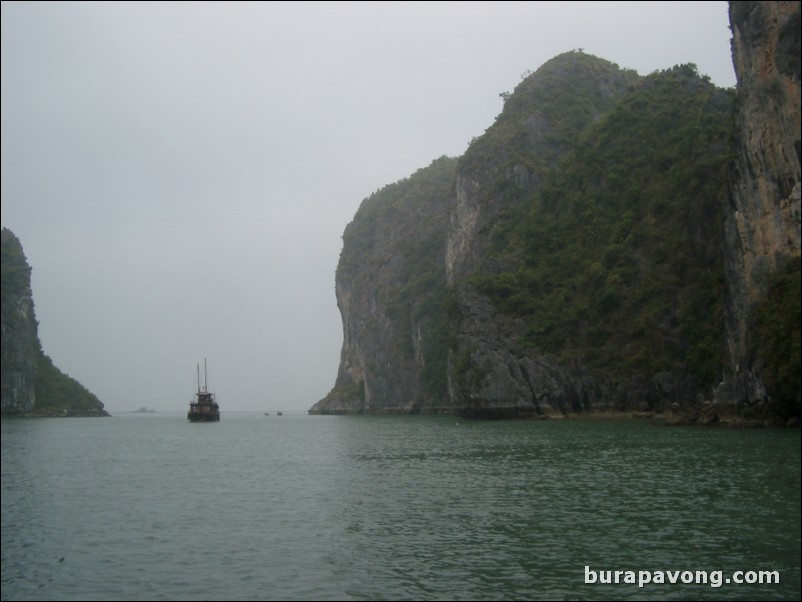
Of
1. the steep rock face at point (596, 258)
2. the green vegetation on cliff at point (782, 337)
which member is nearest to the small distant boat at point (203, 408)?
the steep rock face at point (596, 258)

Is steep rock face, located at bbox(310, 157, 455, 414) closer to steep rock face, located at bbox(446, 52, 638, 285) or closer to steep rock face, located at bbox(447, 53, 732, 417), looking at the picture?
steep rock face, located at bbox(446, 52, 638, 285)

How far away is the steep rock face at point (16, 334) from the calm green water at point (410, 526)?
76.7m

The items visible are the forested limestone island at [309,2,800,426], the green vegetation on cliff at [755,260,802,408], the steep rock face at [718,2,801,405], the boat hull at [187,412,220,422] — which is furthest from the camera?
the boat hull at [187,412,220,422]

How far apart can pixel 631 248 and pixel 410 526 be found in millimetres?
59290

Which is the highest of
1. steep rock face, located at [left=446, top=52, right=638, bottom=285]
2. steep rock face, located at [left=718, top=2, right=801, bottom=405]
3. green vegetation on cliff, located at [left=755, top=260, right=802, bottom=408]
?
steep rock face, located at [left=446, top=52, right=638, bottom=285]

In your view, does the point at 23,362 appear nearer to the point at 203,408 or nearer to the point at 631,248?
the point at 203,408

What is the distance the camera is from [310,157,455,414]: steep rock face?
108812mm

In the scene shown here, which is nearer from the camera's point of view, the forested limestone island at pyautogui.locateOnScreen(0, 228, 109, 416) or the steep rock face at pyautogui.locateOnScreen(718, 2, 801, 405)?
the steep rock face at pyautogui.locateOnScreen(718, 2, 801, 405)

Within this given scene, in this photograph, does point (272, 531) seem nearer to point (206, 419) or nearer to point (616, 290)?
point (616, 290)

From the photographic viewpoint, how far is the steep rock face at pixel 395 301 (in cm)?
10881

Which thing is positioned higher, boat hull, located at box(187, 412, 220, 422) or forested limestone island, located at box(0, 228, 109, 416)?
forested limestone island, located at box(0, 228, 109, 416)

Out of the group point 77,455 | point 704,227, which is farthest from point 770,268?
point 77,455

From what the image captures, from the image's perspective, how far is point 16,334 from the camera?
341 ft

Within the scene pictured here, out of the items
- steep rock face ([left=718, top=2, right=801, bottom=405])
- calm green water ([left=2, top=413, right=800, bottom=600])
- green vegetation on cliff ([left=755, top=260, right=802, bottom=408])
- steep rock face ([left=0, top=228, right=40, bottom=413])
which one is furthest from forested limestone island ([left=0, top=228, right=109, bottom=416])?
green vegetation on cliff ([left=755, top=260, right=802, bottom=408])
